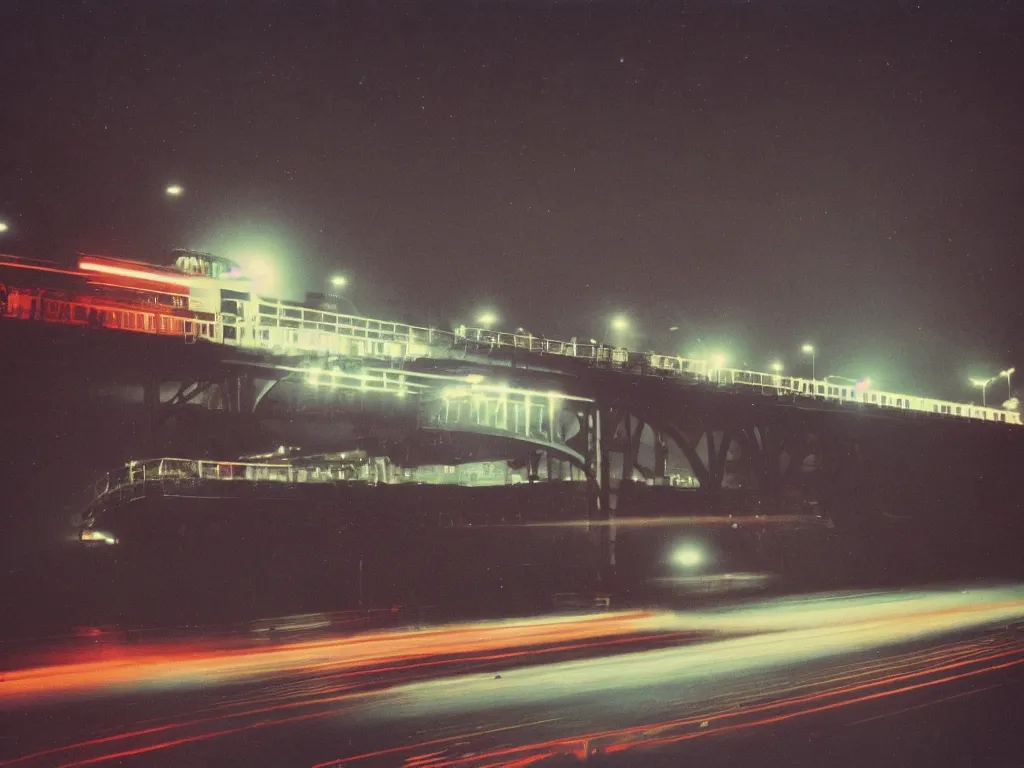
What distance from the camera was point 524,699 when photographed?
1789cm

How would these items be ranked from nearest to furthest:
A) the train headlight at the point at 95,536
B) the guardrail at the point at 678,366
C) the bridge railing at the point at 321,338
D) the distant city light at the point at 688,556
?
the bridge railing at the point at 321,338, the train headlight at the point at 95,536, the guardrail at the point at 678,366, the distant city light at the point at 688,556

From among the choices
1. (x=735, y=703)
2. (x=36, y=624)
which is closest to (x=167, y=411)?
(x=36, y=624)

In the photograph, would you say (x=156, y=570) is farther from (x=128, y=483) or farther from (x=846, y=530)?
(x=846, y=530)

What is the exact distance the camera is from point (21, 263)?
45344 millimetres

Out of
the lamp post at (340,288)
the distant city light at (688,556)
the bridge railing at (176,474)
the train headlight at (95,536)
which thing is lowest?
the distant city light at (688,556)

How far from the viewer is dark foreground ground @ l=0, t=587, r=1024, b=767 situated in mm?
14102

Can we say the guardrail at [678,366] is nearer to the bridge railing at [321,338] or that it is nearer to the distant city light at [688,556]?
the bridge railing at [321,338]

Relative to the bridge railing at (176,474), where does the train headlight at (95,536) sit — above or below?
below

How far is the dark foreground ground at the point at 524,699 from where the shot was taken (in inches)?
555

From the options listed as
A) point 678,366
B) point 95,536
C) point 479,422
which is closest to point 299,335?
point 479,422

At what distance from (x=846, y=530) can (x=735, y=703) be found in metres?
54.0

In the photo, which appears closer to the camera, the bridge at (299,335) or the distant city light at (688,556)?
the bridge at (299,335)

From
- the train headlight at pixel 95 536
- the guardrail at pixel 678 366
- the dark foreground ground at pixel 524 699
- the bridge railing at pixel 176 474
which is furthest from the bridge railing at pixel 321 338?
the dark foreground ground at pixel 524 699

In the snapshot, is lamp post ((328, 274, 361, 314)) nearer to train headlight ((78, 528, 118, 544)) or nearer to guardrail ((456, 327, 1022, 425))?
guardrail ((456, 327, 1022, 425))
